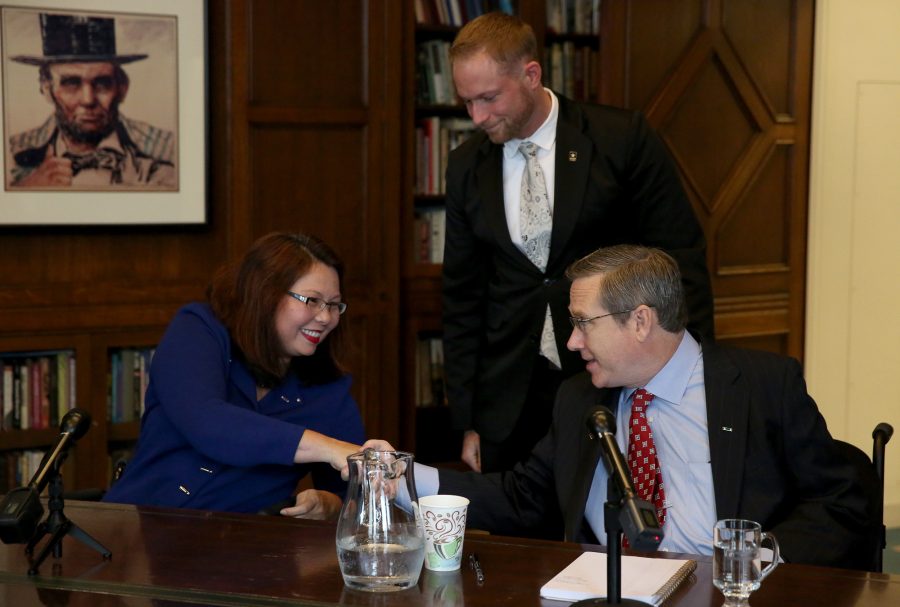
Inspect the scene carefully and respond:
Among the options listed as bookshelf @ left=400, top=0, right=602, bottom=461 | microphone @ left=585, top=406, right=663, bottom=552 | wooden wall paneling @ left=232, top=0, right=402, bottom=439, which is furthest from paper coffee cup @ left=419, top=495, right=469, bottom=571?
bookshelf @ left=400, top=0, right=602, bottom=461

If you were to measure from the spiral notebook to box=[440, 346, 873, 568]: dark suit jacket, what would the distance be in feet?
1.16

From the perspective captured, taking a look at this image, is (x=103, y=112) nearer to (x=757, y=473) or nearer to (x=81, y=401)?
(x=81, y=401)

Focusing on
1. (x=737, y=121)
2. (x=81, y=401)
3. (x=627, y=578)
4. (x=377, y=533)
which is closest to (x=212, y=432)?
(x=377, y=533)

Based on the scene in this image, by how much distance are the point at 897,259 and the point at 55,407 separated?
3451 millimetres

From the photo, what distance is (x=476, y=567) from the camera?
1.98 m

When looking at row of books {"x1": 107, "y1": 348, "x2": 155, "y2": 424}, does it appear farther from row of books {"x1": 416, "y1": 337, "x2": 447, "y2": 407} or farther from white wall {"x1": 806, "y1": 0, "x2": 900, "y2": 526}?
white wall {"x1": 806, "y1": 0, "x2": 900, "y2": 526}

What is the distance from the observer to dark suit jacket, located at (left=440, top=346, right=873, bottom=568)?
232cm

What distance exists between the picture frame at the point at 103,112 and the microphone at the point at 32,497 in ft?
6.23

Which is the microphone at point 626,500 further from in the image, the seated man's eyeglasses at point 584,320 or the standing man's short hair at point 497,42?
the standing man's short hair at point 497,42

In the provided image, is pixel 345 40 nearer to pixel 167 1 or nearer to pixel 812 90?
pixel 167 1

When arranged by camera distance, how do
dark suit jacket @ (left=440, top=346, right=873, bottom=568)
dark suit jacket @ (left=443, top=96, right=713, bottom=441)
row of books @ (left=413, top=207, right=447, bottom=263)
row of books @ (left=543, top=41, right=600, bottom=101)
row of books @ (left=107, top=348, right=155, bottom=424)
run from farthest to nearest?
1. row of books @ (left=543, top=41, right=600, bottom=101)
2. row of books @ (left=413, top=207, right=447, bottom=263)
3. row of books @ (left=107, top=348, right=155, bottom=424)
4. dark suit jacket @ (left=443, top=96, right=713, bottom=441)
5. dark suit jacket @ (left=440, top=346, right=873, bottom=568)

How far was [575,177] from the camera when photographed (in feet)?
11.0

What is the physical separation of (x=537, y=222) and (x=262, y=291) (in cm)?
94

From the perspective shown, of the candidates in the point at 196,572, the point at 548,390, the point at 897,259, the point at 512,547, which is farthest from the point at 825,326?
the point at 196,572
